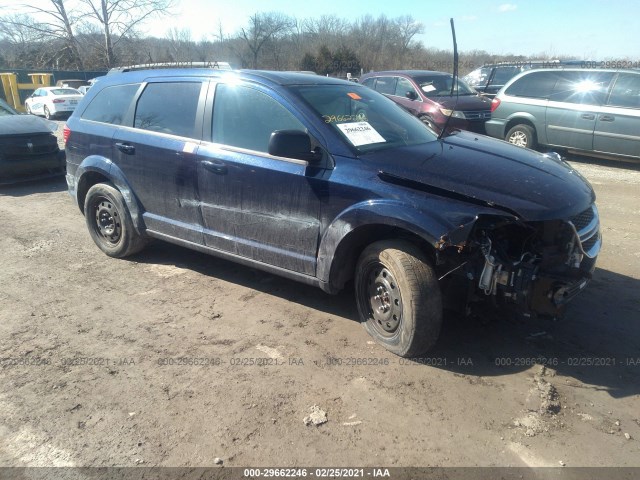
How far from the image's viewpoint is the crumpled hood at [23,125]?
817 centimetres

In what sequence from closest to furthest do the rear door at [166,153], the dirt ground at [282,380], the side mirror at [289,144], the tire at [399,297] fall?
the dirt ground at [282,380] < the tire at [399,297] < the side mirror at [289,144] < the rear door at [166,153]

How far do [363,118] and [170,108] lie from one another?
180 centimetres

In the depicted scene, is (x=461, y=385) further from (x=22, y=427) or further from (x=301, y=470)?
(x=22, y=427)

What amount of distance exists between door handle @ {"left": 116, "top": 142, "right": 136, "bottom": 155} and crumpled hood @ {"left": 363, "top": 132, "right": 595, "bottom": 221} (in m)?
2.42

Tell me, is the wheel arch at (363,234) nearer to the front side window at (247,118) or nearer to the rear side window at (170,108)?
the front side window at (247,118)

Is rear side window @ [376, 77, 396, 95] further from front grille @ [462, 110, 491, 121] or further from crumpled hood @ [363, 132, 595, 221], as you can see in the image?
crumpled hood @ [363, 132, 595, 221]

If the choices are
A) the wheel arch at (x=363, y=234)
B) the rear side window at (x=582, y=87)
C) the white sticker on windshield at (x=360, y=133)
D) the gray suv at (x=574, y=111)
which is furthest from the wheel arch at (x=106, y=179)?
the rear side window at (x=582, y=87)

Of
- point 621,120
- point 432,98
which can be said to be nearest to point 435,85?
point 432,98

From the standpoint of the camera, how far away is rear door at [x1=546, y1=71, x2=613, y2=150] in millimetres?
9383

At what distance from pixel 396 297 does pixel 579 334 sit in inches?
58.9

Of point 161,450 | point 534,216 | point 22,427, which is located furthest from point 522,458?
point 22,427

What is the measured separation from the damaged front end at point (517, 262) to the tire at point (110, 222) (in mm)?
3240

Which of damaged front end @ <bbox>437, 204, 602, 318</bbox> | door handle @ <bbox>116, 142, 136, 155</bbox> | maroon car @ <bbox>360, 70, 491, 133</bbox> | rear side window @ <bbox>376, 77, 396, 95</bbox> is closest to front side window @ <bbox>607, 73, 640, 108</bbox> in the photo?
maroon car @ <bbox>360, 70, 491, 133</bbox>

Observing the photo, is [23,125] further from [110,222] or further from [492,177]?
[492,177]
